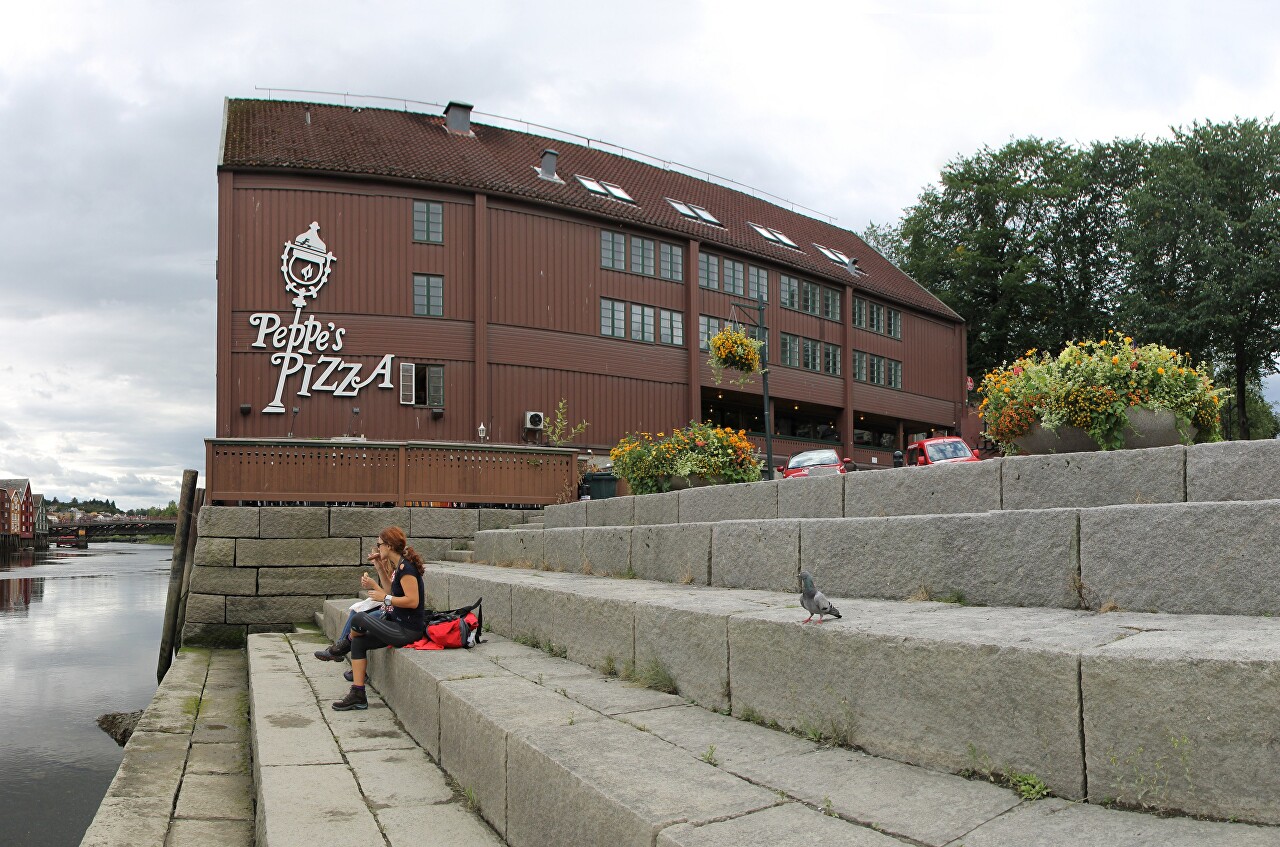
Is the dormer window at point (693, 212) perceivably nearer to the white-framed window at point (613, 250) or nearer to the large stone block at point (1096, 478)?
the white-framed window at point (613, 250)

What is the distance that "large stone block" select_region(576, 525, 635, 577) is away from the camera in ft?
30.2

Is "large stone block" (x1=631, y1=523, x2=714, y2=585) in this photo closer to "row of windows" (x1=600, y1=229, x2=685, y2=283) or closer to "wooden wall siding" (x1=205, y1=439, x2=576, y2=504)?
"wooden wall siding" (x1=205, y1=439, x2=576, y2=504)

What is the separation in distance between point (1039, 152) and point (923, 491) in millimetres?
47328

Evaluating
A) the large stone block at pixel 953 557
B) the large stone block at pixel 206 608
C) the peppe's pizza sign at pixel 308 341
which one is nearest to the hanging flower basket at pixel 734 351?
the large stone block at pixel 206 608

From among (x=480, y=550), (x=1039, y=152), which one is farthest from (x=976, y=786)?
(x=1039, y=152)

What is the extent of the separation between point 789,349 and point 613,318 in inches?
337

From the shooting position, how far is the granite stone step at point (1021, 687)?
2.85 meters

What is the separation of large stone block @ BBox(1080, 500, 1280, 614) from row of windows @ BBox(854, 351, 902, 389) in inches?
1386

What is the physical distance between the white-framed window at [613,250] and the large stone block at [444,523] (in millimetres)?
15690

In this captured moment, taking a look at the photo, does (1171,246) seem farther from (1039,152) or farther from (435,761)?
(435,761)

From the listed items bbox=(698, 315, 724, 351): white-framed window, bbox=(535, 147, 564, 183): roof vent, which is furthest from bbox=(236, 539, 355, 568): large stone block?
bbox=(535, 147, 564, 183): roof vent

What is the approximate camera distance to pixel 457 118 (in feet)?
107

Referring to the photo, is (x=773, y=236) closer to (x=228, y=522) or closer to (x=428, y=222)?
(x=428, y=222)

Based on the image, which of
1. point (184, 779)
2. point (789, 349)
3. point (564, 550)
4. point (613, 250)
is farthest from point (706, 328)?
point (184, 779)
